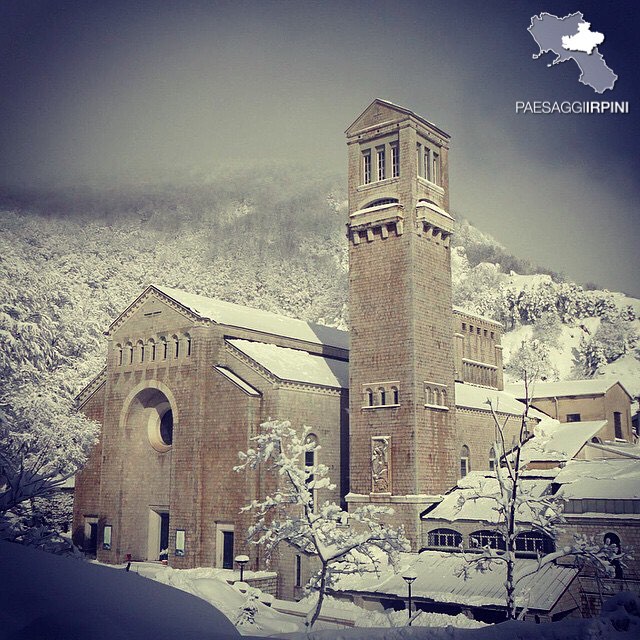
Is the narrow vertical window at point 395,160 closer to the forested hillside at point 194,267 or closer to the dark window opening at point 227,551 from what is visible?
the forested hillside at point 194,267

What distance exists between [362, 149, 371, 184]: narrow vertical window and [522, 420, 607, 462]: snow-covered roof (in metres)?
15.2

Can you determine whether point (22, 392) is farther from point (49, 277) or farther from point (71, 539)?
point (49, 277)

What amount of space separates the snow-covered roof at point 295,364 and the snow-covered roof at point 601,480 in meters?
11.3

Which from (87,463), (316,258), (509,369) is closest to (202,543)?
(87,463)

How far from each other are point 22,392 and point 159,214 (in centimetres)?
1245

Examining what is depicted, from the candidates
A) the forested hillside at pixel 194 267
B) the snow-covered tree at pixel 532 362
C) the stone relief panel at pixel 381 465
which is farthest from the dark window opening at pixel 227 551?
the snow-covered tree at pixel 532 362

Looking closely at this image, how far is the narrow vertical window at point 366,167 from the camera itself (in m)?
35.4

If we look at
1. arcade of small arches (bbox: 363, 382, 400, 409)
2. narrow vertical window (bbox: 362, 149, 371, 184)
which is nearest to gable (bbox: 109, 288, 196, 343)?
arcade of small arches (bbox: 363, 382, 400, 409)

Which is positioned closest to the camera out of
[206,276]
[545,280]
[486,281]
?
[545,280]

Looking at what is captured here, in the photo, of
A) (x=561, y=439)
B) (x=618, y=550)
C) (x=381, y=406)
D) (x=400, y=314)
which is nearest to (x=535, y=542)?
(x=618, y=550)

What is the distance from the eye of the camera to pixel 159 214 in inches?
1731

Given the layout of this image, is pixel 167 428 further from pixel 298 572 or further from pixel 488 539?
pixel 488 539

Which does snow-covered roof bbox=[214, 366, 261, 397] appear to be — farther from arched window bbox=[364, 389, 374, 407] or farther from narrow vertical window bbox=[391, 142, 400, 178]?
narrow vertical window bbox=[391, 142, 400, 178]

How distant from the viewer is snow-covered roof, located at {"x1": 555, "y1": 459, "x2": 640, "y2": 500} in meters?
27.7
